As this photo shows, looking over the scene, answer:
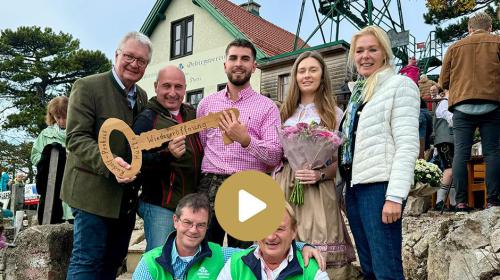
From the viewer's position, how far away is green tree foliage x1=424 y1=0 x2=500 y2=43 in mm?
12258

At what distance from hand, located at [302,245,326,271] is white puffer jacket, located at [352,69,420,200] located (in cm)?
44

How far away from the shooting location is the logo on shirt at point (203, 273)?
2965 millimetres

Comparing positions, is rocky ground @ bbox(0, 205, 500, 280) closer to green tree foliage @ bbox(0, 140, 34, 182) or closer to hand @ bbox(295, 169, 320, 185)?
hand @ bbox(295, 169, 320, 185)

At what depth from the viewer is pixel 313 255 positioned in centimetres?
273

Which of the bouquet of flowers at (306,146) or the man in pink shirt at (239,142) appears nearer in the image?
the bouquet of flowers at (306,146)

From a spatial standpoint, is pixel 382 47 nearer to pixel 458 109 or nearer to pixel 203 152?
pixel 203 152

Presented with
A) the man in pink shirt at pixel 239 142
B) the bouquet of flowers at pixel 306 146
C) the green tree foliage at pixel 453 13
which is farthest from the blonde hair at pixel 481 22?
the green tree foliage at pixel 453 13

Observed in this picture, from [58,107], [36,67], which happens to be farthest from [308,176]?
[36,67]

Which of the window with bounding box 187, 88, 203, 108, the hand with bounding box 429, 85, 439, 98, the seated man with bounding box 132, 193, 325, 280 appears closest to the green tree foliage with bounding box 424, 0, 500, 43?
the hand with bounding box 429, 85, 439, 98

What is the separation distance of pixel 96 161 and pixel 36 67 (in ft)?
94.7

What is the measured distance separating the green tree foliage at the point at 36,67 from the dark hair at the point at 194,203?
26.1 meters

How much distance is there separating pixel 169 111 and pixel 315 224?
121 cm

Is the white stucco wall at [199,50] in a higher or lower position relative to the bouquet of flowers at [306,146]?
higher

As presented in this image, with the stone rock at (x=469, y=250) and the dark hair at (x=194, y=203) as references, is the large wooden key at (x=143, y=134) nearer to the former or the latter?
the dark hair at (x=194, y=203)
